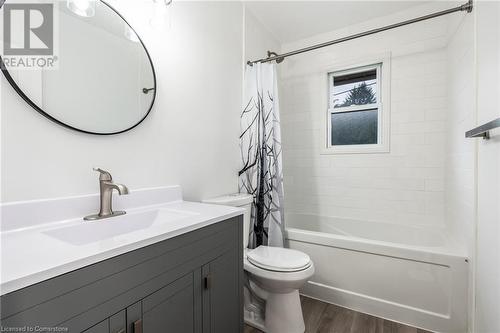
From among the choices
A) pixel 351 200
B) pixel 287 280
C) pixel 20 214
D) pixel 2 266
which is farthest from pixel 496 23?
pixel 20 214

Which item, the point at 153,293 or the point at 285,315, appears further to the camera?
the point at 285,315

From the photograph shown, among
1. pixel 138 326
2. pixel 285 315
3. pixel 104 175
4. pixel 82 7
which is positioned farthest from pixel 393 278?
pixel 82 7

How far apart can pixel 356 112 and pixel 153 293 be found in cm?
255

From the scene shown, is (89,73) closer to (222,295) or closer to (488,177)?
(222,295)

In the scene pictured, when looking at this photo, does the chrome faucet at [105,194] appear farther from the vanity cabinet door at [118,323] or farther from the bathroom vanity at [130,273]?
the vanity cabinet door at [118,323]

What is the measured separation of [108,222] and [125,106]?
22.8 inches

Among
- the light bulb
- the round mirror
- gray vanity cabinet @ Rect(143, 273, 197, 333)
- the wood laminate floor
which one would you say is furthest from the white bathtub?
the light bulb

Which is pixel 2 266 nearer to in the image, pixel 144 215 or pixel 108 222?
pixel 108 222

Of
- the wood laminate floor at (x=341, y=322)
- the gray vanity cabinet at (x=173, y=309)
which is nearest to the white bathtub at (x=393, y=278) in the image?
the wood laminate floor at (x=341, y=322)

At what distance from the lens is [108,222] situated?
1014mm

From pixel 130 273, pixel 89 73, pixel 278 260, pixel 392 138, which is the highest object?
pixel 89 73

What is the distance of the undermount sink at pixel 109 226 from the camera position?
0.91 meters

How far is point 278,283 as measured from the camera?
1437mm

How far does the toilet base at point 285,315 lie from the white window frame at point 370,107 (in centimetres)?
165
